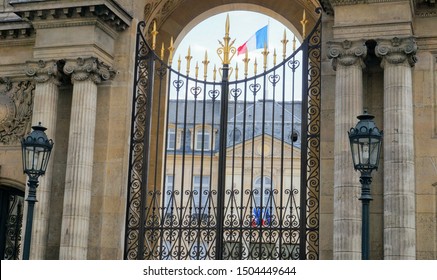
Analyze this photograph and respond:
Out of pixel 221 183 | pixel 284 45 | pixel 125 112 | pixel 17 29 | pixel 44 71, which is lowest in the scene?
pixel 221 183

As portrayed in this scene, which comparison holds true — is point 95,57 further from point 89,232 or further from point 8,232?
point 8,232

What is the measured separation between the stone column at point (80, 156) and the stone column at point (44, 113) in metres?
0.47

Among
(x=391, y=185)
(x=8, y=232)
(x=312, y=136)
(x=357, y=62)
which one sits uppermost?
(x=357, y=62)

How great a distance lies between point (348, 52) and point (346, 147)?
1884 mm

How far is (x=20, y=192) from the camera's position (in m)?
18.8

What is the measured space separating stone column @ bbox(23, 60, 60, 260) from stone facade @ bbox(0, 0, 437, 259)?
1.0 inches

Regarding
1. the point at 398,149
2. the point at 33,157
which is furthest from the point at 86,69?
the point at 398,149

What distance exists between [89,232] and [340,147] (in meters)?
5.77

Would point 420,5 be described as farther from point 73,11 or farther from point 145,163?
point 73,11

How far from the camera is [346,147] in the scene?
14.7m

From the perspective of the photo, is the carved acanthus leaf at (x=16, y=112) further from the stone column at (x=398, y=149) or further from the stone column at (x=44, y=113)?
the stone column at (x=398, y=149)

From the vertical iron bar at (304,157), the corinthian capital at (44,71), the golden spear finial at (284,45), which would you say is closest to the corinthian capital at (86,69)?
the corinthian capital at (44,71)

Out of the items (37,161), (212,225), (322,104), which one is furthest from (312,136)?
(37,161)

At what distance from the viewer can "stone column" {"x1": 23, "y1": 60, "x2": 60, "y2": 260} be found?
16.4m
